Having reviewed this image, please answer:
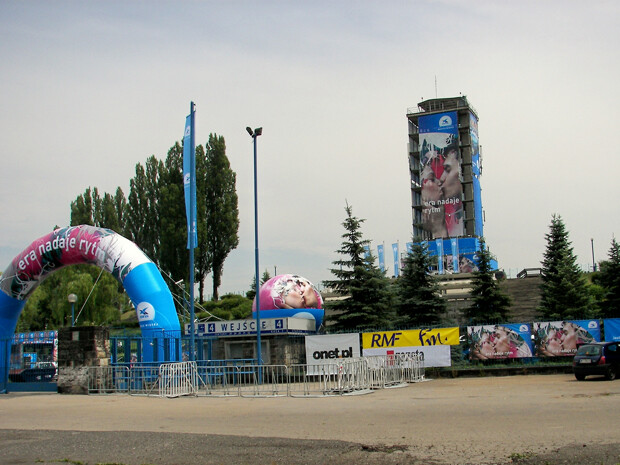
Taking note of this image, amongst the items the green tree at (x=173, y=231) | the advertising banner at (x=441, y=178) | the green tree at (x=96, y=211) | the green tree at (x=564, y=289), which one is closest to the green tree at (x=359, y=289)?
the green tree at (x=564, y=289)

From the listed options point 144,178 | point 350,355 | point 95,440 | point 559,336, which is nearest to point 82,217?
point 144,178

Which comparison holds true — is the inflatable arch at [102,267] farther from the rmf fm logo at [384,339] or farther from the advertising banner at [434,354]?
the advertising banner at [434,354]

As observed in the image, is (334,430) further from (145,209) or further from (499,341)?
(145,209)

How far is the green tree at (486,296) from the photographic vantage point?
38438 millimetres

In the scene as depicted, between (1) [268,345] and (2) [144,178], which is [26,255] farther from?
(2) [144,178]

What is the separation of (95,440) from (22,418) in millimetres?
5098

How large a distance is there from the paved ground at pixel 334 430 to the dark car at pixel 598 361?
9.79ft

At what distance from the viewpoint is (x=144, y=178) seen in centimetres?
6316

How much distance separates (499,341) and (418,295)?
404 inches

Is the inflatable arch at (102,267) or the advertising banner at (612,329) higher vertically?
the inflatable arch at (102,267)

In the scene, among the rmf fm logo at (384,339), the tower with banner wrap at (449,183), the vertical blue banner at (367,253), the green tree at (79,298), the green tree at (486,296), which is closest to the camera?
the rmf fm logo at (384,339)

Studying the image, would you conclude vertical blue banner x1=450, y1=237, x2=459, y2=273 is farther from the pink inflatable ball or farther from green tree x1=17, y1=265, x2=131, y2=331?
the pink inflatable ball

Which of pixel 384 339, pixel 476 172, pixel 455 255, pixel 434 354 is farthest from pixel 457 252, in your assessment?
pixel 434 354

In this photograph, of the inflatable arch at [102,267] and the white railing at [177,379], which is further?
the inflatable arch at [102,267]
